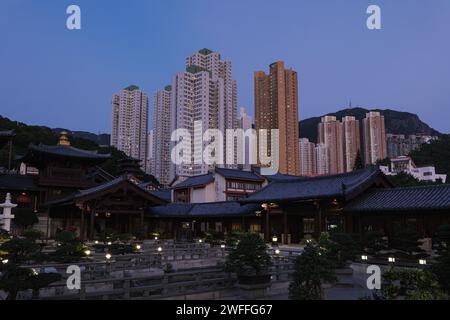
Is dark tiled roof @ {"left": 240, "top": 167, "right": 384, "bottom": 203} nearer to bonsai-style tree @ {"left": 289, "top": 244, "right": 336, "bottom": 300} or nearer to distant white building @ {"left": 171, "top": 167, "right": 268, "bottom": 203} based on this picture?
bonsai-style tree @ {"left": 289, "top": 244, "right": 336, "bottom": 300}

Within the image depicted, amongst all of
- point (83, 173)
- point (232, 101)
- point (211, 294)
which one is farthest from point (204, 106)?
point (211, 294)

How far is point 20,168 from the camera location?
220 ft

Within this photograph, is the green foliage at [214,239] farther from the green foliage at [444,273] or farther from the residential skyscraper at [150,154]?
the residential skyscraper at [150,154]

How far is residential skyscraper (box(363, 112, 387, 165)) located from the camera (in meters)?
166

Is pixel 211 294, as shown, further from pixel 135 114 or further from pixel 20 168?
pixel 135 114

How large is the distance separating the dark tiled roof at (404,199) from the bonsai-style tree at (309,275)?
1510 centimetres

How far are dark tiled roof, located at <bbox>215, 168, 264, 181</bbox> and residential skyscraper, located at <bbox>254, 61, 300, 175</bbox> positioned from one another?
9020 cm

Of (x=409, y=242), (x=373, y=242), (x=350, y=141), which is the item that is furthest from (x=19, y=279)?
(x=350, y=141)

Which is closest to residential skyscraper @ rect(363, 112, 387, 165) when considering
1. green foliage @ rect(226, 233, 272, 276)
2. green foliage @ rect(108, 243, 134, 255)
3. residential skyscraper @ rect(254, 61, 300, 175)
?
residential skyscraper @ rect(254, 61, 300, 175)

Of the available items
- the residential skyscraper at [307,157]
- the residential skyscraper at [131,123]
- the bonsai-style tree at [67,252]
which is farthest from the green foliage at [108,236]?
the residential skyscraper at [307,157]

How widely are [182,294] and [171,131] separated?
12005 cm

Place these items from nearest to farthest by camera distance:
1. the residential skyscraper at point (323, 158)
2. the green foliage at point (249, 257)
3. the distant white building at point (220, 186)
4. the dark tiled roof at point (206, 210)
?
the green foliage at point (249, 257), the dark tiled roof at point (206, 210), the distant white building at point (220, 186), the residential skyscraper at point (323, 158)

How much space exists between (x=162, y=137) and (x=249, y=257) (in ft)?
419

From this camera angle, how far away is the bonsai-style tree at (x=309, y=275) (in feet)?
38.6
